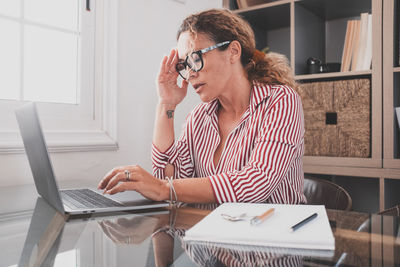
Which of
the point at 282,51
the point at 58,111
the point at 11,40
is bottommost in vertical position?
the point at 58,111

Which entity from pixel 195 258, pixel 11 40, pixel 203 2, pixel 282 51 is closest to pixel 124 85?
pixel 11 40

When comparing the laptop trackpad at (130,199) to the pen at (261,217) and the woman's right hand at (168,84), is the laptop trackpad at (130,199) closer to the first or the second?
the pen at (261,217)

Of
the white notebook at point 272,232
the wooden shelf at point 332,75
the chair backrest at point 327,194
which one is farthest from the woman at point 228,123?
the wooden shelf at point 332,75

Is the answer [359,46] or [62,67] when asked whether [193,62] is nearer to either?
[62,67]

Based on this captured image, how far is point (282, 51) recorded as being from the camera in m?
2.57

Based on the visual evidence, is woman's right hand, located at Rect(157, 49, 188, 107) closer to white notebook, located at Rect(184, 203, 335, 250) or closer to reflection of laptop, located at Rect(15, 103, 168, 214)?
reflection of laptop, located at Rect(15, 103, 168, 214)

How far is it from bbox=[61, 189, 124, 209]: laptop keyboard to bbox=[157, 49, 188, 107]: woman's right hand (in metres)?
0.54

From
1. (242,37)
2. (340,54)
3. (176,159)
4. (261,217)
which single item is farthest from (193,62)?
(340,54)

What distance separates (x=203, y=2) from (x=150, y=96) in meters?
0.75

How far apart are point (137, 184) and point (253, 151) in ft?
1.29

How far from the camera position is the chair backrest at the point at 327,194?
4.22 ft

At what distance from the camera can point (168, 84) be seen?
158 centimetres

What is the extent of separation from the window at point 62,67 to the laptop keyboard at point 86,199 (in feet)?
1.53

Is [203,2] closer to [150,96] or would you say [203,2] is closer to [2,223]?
[150,96]
